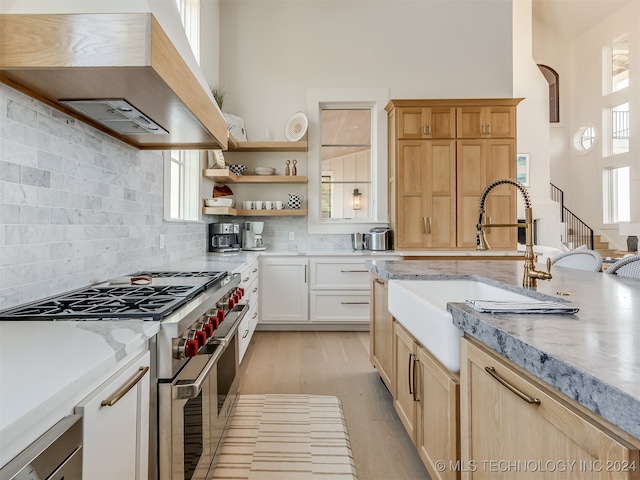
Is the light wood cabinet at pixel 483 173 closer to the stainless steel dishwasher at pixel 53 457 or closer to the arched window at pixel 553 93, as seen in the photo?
the stainless steel dishwasher at pixel 53 457

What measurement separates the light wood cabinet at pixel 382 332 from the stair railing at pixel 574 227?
28.7 feet

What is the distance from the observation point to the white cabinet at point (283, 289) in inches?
156

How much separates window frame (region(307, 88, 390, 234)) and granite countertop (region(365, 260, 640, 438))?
10.6 ft

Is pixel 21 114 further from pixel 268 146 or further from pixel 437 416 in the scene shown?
pixel 268 146

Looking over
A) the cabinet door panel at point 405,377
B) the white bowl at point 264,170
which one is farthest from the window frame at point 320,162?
the cabinet door panel at point 405,377

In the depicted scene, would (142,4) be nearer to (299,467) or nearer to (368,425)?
(299,467)

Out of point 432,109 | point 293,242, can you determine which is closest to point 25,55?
point 293,242

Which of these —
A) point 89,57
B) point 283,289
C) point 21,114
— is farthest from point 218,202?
point 89,57

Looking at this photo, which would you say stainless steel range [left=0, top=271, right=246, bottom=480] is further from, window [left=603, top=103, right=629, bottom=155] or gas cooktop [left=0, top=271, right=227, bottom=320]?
window [left=603, top=103, right=629, bottom=155]

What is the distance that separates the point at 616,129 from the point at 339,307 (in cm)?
917

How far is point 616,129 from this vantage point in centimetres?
897

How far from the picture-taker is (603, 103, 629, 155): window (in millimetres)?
8805

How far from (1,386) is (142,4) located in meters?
1.07

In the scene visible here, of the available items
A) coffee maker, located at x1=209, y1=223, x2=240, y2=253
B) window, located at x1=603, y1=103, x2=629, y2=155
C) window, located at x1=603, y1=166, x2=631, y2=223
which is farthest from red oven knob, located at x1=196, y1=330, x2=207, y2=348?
window, located at x1=603, y1=103, x2=629, y2=155
